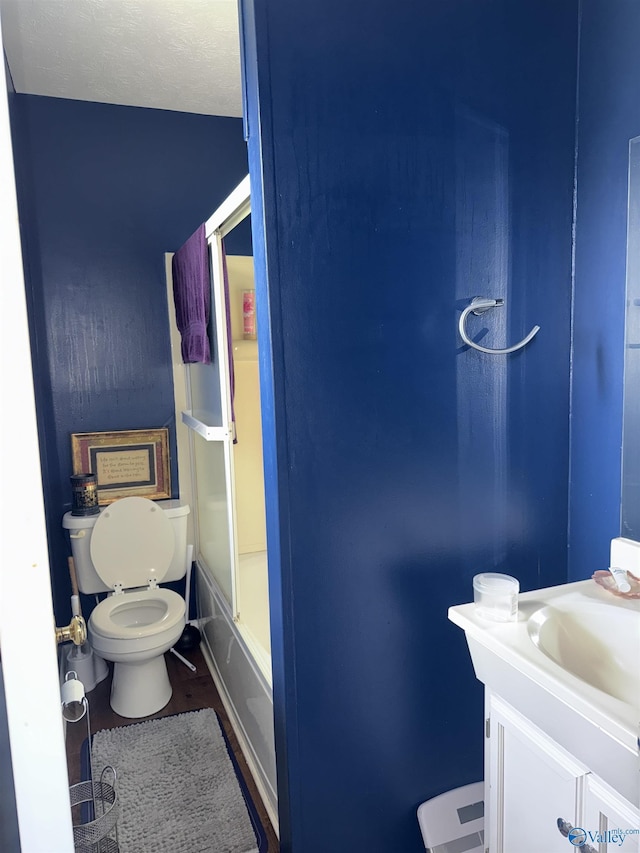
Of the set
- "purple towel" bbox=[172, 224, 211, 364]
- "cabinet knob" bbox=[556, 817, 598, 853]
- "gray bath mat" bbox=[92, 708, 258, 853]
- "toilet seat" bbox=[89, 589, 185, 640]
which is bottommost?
"gray bath mat" bbox=[92, 708, 258, 853]

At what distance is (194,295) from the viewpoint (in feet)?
7.86

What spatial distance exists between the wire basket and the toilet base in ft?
1.65

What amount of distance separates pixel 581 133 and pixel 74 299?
2.20m

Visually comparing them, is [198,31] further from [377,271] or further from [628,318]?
[628,318]

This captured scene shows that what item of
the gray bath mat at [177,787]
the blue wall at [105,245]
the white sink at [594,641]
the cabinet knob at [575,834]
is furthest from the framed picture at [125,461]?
the cabinet knob at [575,834]

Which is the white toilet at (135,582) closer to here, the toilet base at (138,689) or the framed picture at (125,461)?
the toilet base at (138,689)

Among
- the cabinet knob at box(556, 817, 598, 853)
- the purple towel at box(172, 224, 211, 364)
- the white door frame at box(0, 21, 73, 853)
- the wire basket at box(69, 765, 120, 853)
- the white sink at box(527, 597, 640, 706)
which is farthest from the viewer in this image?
the purple towel at box(172, 224, 211, 364)

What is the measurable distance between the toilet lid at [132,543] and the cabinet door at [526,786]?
1.88m

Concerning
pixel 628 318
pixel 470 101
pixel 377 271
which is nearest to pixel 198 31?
pixel 470 101

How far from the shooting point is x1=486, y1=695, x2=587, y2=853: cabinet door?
40.6 inches

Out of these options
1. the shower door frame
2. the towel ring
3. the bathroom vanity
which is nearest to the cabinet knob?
the bathroom vanity

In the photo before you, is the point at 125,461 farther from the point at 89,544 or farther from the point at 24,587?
the point at 24,587

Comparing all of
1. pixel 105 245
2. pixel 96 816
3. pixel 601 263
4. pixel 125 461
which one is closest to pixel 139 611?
pixel 125 461

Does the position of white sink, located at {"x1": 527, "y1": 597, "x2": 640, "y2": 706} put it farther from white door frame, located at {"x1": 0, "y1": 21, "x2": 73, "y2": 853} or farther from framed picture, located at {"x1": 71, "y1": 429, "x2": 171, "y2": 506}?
framed picture, located at {"x1": 71, "y1": 429, "x2": 171, "y2": 506}
